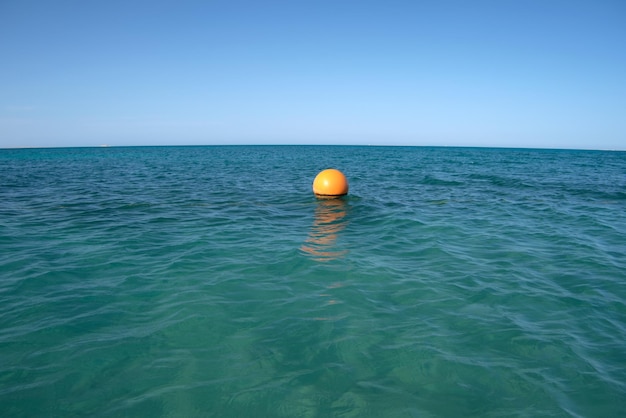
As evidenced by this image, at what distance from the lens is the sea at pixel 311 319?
4145 mm

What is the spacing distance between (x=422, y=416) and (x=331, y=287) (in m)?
3.35

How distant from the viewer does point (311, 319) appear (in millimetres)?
5801

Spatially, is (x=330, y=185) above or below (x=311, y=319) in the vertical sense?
above

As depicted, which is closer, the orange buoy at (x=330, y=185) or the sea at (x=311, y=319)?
the sea at (x=311, y=319)

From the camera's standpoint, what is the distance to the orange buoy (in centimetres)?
1628

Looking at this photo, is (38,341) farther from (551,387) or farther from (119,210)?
(119,210)

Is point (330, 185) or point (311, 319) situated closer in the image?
point (311, 319)

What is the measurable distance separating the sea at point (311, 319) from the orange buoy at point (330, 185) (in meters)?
4.24

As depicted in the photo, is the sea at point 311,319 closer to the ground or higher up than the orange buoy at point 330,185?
closer to the ground

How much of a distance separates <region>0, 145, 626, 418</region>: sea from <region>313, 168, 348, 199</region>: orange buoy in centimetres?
424

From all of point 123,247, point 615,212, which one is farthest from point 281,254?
point 615,212

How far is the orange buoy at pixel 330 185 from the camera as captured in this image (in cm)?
1628

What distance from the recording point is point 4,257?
27.8ft

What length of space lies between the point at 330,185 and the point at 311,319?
10.9 meters
